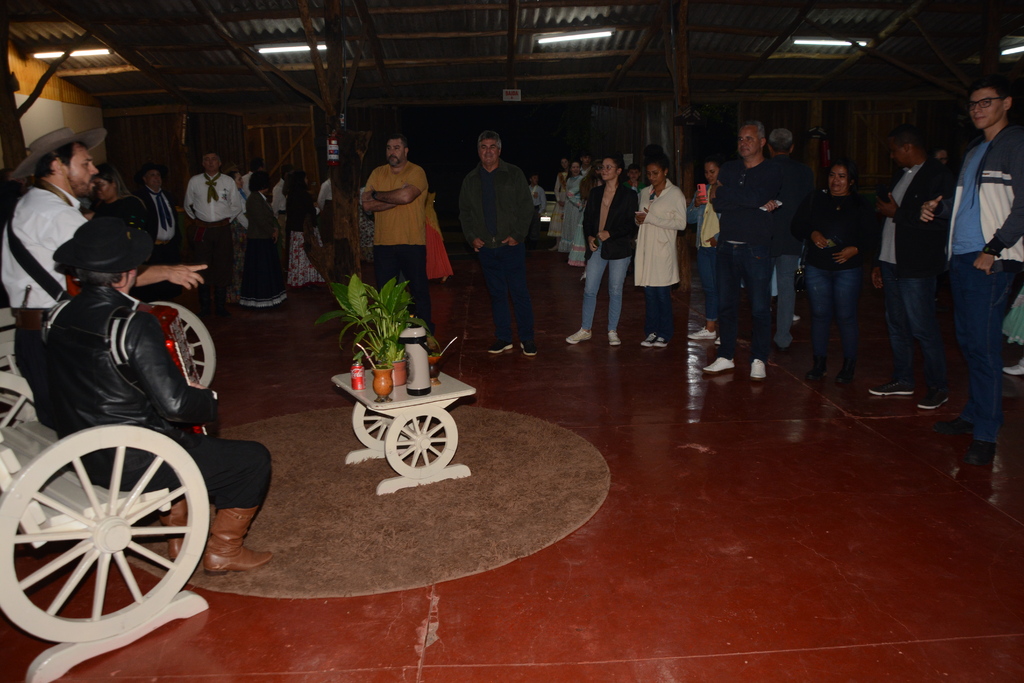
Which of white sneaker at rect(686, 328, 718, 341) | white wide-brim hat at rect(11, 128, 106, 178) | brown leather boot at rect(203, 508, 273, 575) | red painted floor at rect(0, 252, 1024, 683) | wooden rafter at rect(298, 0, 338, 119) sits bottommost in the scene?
red painted floor at rect(0, 252, 1024, 683)

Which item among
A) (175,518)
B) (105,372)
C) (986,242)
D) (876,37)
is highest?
(876,37)

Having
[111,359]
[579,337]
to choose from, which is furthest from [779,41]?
[111,359]

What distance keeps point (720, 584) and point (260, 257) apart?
6995 mm

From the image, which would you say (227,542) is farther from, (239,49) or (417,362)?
(239,49)

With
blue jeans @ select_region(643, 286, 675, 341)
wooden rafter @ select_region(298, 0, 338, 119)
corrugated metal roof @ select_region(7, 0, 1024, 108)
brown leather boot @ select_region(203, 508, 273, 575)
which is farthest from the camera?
corrugated metal roof @ select_region(7, 0, 1024, 108)

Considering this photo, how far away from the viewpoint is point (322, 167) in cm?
1478

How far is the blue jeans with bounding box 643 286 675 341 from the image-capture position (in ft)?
20.9

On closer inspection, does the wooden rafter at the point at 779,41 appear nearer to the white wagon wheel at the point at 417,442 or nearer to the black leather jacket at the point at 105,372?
the white wagon wheel at the point at 417,442

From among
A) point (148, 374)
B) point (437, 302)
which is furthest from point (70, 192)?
point (437, 302)

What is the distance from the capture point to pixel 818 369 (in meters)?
5.27

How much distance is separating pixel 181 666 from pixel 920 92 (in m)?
16.9

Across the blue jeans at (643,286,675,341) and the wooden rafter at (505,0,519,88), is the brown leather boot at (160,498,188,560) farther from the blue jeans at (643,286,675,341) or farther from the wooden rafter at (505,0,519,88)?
the wooden rafter at (505,0,519,88)

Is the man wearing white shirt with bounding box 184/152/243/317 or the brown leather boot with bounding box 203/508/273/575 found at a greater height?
the man wearing white shirt with bounding box 184/152/243/317

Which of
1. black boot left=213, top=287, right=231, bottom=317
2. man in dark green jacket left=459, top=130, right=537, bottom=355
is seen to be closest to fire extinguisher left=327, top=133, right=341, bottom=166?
black boot left=213, top=287, right=231, bottom=317
